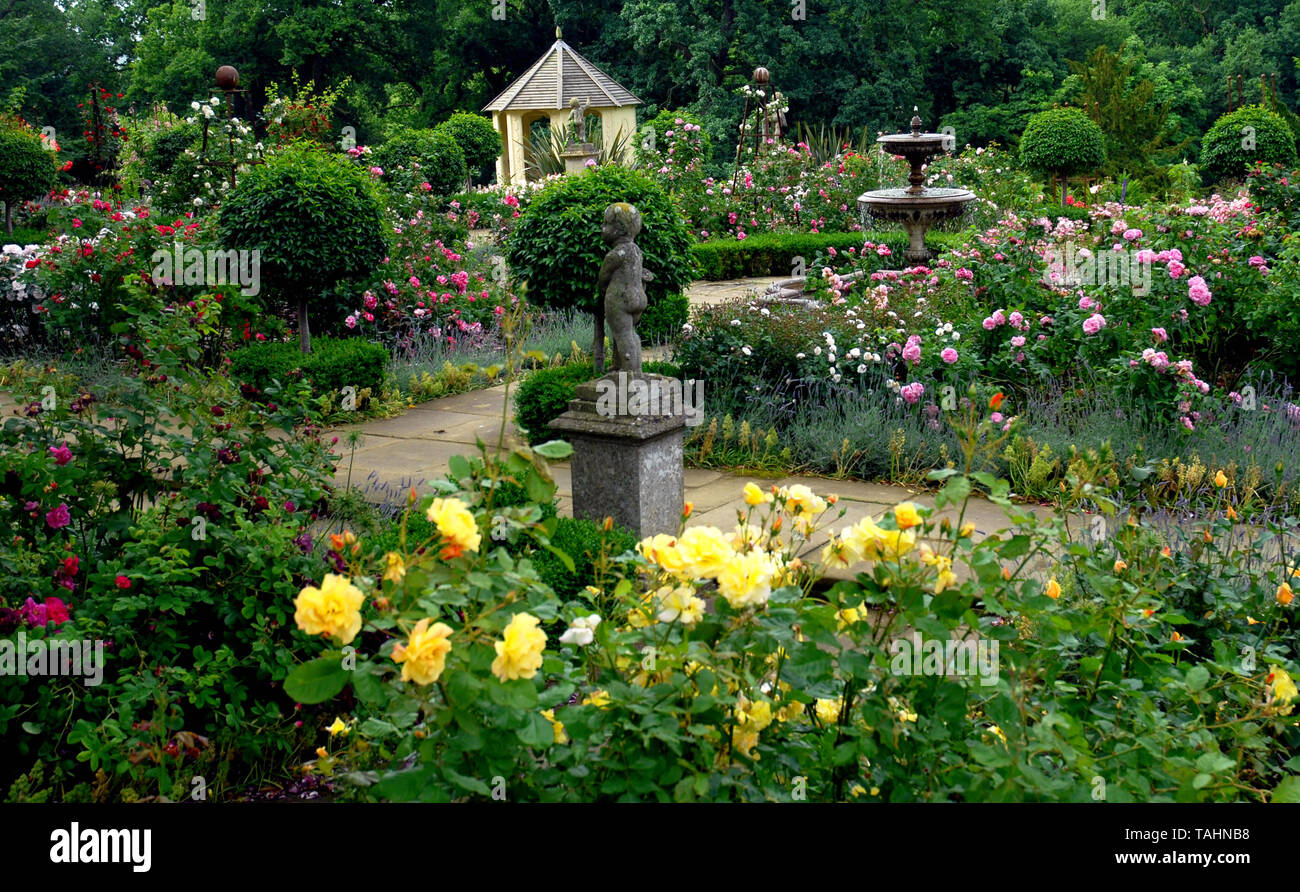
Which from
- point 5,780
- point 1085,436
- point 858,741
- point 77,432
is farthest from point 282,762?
point 1085,436

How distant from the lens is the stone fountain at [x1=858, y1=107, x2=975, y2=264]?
12539 mm

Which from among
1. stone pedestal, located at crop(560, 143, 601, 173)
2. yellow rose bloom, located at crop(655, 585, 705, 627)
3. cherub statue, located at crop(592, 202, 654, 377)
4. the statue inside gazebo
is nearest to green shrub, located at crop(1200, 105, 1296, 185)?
stone pedestal, located at crop(560, 143, 601, 173)

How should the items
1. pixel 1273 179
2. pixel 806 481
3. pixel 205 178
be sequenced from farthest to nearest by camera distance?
1. pixel 205 178
2. pixel 1273 179
3. pixel 806 481

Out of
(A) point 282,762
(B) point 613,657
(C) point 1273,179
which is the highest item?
(C) point 1273,179

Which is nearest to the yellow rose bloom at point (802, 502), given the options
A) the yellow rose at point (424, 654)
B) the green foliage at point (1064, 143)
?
the yellow rose at point (424, 654)

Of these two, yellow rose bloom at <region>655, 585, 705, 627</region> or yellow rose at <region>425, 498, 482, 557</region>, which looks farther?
yellow rose bloom at <region>655, 585, 705, 627</region>

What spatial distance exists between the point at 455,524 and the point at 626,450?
3.11 metres

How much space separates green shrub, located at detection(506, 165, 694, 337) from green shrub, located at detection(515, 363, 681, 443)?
46 cm

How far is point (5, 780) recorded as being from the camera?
300cm
